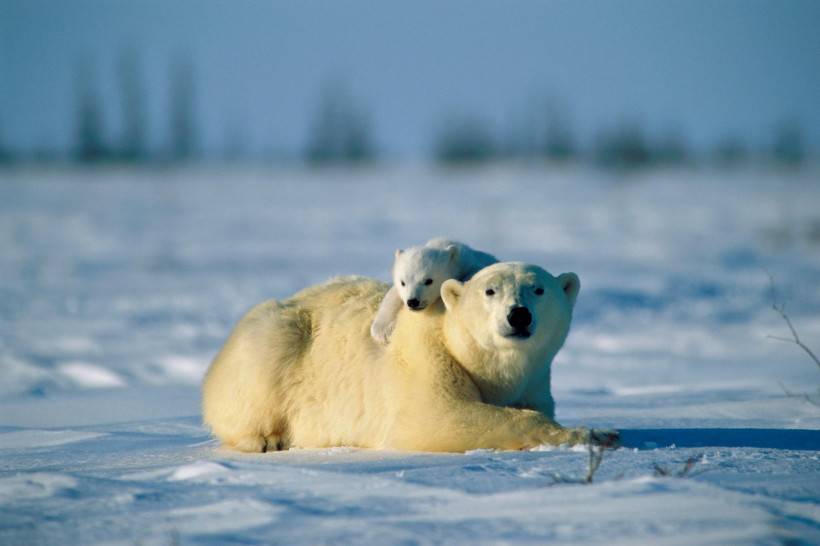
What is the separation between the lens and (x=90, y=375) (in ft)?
21.6

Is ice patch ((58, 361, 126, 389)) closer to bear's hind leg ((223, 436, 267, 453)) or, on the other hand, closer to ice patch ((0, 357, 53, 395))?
ice patch ((0, 357, 53, 395))

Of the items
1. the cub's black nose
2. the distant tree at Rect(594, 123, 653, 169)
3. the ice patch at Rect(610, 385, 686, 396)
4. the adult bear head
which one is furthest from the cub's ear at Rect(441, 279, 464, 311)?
the distant tree at Rect(594, 123, 653, 169)

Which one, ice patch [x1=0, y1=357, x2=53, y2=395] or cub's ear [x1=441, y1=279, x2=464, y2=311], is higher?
cub's ear [x1=441, y1=279, x2=464, y2=311]

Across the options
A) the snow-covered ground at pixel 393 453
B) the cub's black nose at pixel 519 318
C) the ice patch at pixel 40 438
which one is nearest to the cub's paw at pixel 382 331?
the snow-covered ground at pixel 393 453

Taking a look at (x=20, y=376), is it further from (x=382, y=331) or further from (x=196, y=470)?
(x=196, y=470)

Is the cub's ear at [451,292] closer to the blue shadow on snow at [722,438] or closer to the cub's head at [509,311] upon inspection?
the cub's head at [509,311]

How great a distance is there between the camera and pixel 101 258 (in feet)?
50.4

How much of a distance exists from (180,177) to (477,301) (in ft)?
125

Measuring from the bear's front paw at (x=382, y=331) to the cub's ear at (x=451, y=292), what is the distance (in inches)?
17.7

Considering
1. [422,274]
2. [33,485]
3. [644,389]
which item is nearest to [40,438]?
[33,485]

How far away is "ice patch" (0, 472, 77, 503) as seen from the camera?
9.17ft

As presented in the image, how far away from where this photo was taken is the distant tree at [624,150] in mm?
48094

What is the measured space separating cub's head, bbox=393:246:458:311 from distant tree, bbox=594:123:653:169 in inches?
1748

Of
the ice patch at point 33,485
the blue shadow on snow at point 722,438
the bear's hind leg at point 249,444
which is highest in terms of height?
the ice patch at point 33,485
